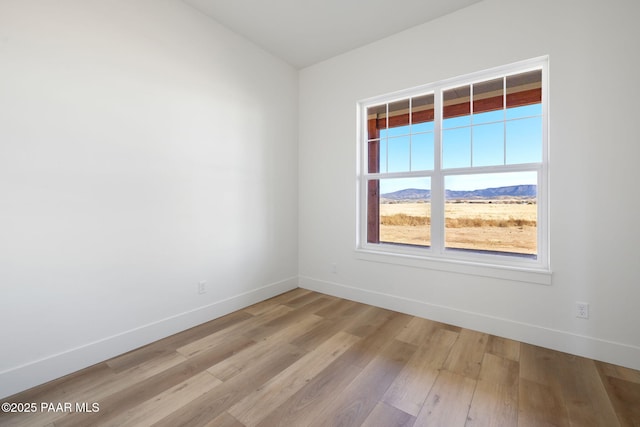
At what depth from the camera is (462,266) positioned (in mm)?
2645

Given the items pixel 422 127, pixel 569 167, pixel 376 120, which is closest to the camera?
pixel 569 167

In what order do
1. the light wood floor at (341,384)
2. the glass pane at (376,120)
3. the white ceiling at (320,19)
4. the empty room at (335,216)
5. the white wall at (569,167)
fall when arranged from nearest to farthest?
the light wood floor at (341,384) < the empty room at (335,216) < the white wall at (569,167) < the white ceiling at (320,19) < the glass pane at (376,120)

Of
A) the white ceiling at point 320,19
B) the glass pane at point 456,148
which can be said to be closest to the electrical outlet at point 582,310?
the glass pane at point 456,148

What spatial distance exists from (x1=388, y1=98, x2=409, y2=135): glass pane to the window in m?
0.01

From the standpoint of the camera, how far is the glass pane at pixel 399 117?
3.11 metres

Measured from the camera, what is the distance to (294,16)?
108 inches

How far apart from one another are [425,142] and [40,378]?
3.68 meters

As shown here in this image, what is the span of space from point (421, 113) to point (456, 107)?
35 cm

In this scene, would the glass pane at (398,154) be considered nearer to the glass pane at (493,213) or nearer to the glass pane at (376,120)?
the glass pane at (376,120)

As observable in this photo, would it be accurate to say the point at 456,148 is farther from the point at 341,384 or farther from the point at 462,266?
the point at 341,384

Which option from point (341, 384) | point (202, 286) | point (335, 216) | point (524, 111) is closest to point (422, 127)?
point (524, 111)

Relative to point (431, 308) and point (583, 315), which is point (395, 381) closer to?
point (431, 308)

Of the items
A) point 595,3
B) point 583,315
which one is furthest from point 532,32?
point 583,315

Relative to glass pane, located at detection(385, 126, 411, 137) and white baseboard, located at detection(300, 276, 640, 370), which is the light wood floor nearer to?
white baseboard, located at detection(300, 276, 640, 370)
